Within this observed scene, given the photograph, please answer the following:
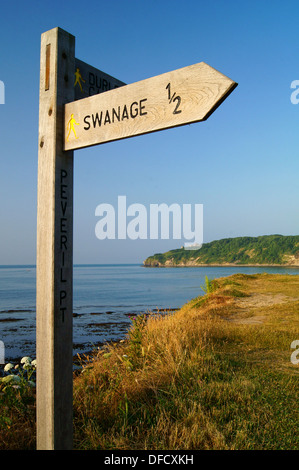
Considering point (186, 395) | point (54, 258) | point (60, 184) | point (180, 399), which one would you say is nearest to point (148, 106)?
point (60, 184)

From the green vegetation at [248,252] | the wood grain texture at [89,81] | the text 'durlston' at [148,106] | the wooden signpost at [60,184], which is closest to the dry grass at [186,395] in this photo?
the wooden signpost at [60,184]

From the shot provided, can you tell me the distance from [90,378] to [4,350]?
8860 millimetres

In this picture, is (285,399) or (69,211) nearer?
(69,211)

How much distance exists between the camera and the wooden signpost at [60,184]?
2.56m

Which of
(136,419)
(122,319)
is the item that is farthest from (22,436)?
(122,319)

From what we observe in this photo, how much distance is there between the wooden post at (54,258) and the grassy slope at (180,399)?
0.82 meters

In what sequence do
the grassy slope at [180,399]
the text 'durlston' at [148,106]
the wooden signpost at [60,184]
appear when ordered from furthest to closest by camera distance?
the grassy slope at [180,399] → the wooden signpost at [60,184] → the text 'durlston' at [148,106]

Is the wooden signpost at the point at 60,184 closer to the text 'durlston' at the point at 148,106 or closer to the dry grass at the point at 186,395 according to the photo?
the text 'durlston' at the point at 148,106

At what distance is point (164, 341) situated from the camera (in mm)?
5691

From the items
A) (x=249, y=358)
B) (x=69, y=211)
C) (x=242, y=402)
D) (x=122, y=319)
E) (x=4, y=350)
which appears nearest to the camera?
(x=69, y=211)

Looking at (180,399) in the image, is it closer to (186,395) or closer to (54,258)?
(186,395)

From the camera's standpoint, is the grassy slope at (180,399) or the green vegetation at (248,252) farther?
the green vegetation at (248,252)

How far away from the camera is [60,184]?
106 inches
